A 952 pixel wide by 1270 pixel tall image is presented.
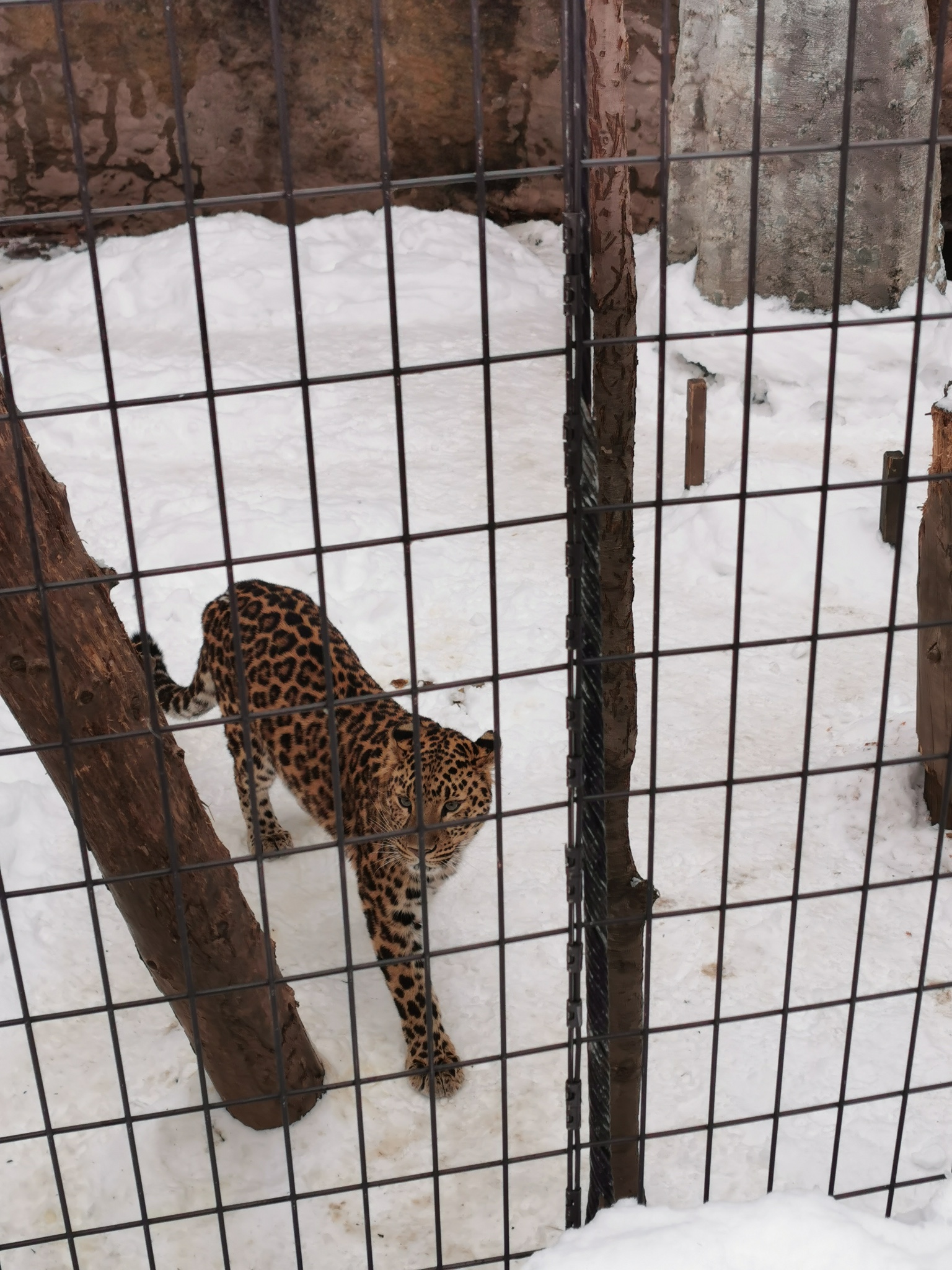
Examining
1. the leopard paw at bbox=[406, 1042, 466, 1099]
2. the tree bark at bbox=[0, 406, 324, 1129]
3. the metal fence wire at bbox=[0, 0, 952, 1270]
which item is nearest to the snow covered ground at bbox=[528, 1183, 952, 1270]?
the metal fence wire at bbox=[0, 0, 952, 1270]

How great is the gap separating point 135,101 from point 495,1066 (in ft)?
23.6

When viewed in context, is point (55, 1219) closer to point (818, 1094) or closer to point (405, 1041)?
point (405, 1041)

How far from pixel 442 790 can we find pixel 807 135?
5269mm

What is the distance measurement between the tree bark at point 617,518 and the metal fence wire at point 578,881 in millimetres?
74

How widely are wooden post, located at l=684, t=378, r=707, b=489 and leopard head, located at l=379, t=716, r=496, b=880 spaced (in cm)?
278

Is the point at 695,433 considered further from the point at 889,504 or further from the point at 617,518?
the point at 617,518

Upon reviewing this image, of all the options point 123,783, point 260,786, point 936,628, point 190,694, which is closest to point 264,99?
point 190,694

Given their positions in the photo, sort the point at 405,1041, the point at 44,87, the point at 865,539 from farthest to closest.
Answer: the point at 44,87, the point at 865,539, the point at 405,1041

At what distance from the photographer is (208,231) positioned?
8.38 meters

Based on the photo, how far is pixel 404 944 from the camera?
3.51 meters

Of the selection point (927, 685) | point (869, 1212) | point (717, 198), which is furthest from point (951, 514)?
point (717, 198)

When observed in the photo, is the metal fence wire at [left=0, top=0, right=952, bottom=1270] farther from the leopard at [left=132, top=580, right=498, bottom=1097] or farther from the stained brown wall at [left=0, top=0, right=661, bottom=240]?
the stained brown wall at [left=0, top=0, right=661, bottom=240]

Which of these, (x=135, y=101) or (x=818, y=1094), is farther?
(x=135, y=101)

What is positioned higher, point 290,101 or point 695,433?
point 290,101
